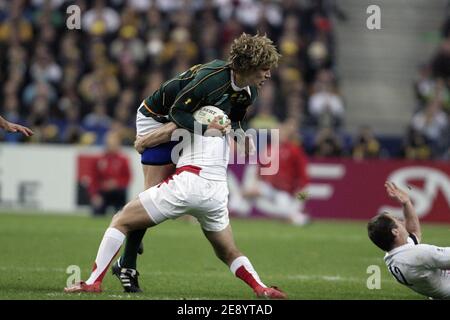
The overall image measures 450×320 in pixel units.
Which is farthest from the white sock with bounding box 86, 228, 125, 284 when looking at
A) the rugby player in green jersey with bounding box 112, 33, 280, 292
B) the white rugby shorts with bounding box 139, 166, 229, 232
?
the rugby player in green jersey with bounding box 112, 33, 280, 292

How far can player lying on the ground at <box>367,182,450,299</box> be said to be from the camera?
8.86 meters

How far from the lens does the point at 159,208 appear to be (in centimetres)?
905

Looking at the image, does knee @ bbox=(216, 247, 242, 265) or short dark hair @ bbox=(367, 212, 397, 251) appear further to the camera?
knee @ bbox=(216, 247, 242, 265)

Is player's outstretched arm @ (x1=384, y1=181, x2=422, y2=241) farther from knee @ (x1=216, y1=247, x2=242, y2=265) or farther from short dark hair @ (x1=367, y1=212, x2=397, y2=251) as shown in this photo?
knee @ (x1=216, y1=247, x2=242, y2=265)

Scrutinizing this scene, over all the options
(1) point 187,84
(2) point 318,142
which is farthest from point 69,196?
(1) point 187,84

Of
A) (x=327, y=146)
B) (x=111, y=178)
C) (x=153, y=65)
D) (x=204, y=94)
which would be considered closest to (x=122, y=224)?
(x=204, y=94)

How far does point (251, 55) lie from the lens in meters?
9.05

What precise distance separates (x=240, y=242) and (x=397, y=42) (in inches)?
492

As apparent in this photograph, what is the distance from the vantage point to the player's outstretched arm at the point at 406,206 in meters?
9.38

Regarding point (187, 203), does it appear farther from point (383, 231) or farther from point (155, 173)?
point (383, 231)

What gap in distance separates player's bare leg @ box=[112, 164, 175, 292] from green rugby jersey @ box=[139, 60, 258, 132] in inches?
23.0

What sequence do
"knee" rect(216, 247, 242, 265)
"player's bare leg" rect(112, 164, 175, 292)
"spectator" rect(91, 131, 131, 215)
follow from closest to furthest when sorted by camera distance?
1. "knee" rect(216, 247, 242, 265)
2. "player's bare leg" rect(112, 164, 175, 292)
3. "spectator" rect(91, 131, 131, 215)

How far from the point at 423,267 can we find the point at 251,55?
242 centimetres

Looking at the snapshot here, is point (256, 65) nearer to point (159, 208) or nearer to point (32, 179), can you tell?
point (159, 208)
